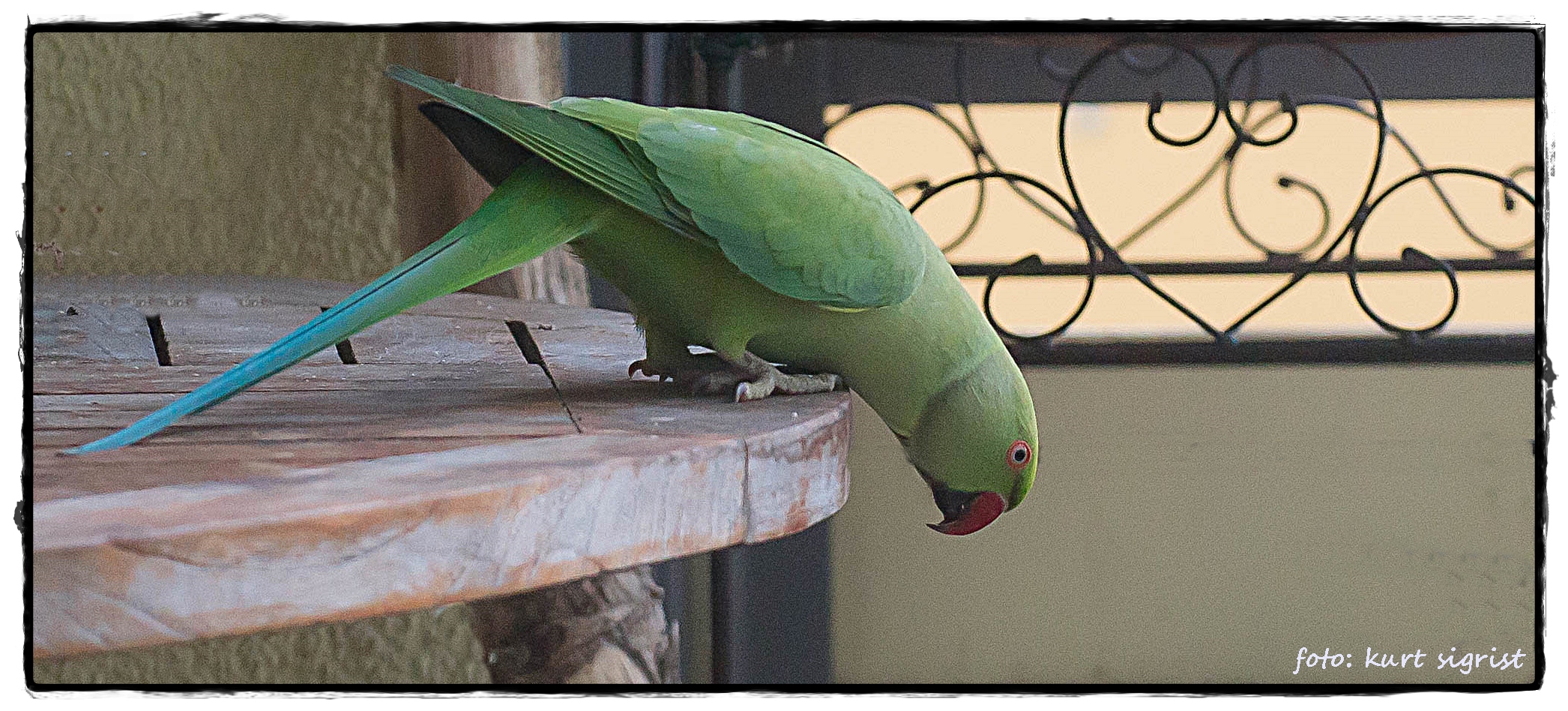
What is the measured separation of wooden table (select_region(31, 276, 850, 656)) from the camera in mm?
367

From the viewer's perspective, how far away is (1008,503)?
73cm

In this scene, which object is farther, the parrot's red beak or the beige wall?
the beige wall

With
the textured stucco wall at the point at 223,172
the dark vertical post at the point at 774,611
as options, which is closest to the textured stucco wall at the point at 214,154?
the textured stucco wall at the point at 223,172

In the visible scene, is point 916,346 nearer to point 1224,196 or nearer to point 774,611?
point 1224,196

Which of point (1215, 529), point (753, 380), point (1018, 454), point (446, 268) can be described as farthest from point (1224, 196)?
A: point (446, 268)

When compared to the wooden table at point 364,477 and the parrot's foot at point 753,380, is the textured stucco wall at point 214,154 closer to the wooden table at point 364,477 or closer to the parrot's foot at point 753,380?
the wooden table at point 364,477

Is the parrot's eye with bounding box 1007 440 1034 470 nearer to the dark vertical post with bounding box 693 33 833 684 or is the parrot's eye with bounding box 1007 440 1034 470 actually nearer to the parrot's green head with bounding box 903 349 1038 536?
the parrot's green head with bounding box 903 349 1038 536

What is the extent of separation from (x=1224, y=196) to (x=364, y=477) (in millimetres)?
794

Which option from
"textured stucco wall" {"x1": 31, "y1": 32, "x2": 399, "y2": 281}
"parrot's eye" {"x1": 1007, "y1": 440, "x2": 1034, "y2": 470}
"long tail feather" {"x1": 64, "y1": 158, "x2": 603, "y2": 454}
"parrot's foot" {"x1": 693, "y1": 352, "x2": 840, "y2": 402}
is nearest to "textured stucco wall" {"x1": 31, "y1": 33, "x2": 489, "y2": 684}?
"textured stucco wall" {"x1": 31, "y1": 32, "x2": 399, "y2": 281}

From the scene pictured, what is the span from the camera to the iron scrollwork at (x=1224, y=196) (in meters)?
0.93

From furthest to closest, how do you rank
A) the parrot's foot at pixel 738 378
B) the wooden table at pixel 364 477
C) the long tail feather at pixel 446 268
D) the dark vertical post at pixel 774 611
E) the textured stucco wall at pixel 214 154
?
the dark vertical post at pixel 774 611, the textured stucco wall at pixel 214 154, the parrot's foot at pixel 738 378, the long tail feather at pixel 446 268, the wooden table at pixel 364 477

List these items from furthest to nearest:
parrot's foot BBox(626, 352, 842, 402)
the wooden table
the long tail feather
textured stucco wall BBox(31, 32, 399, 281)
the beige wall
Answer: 1. the beige wall
2. textured stucco wall BBox(31, 32, 399, 281)
3. parrot's foot BBox(626, 352, 842, 402)
4. the long tail feather
5. the wooden table

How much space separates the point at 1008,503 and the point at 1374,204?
1.52 feet

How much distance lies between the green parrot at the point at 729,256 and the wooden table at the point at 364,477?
0.04 m
